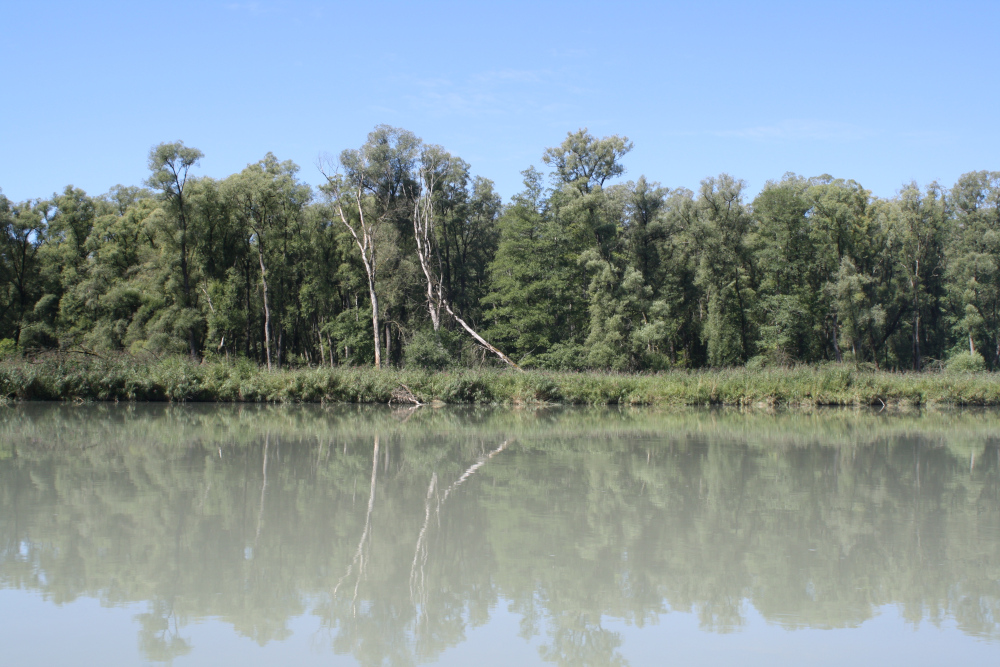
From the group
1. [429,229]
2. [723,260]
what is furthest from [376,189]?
[723,260]

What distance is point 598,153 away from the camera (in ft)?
134

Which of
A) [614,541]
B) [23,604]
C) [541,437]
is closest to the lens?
[23,604]

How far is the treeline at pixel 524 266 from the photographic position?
128 ft

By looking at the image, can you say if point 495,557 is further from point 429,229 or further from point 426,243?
point 429,229

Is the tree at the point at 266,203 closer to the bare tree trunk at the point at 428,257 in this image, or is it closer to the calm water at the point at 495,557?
the bare tree trunk at the point at 428,257

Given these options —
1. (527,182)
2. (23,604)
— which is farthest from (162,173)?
(23,604)

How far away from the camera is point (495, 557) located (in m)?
8.12

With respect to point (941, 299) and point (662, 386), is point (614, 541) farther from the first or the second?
point (941, 299)

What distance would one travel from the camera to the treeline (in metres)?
38.9

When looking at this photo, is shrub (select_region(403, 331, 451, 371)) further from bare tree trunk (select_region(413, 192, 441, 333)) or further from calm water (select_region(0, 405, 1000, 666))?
calm water (select_region(0, 405, 1000, 666))

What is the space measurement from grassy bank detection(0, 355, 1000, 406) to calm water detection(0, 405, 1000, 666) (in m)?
13.8

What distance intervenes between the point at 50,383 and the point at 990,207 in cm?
4749

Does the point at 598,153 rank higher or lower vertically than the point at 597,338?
higher

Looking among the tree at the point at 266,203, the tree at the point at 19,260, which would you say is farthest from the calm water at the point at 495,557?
the tree at the point at 19,260
